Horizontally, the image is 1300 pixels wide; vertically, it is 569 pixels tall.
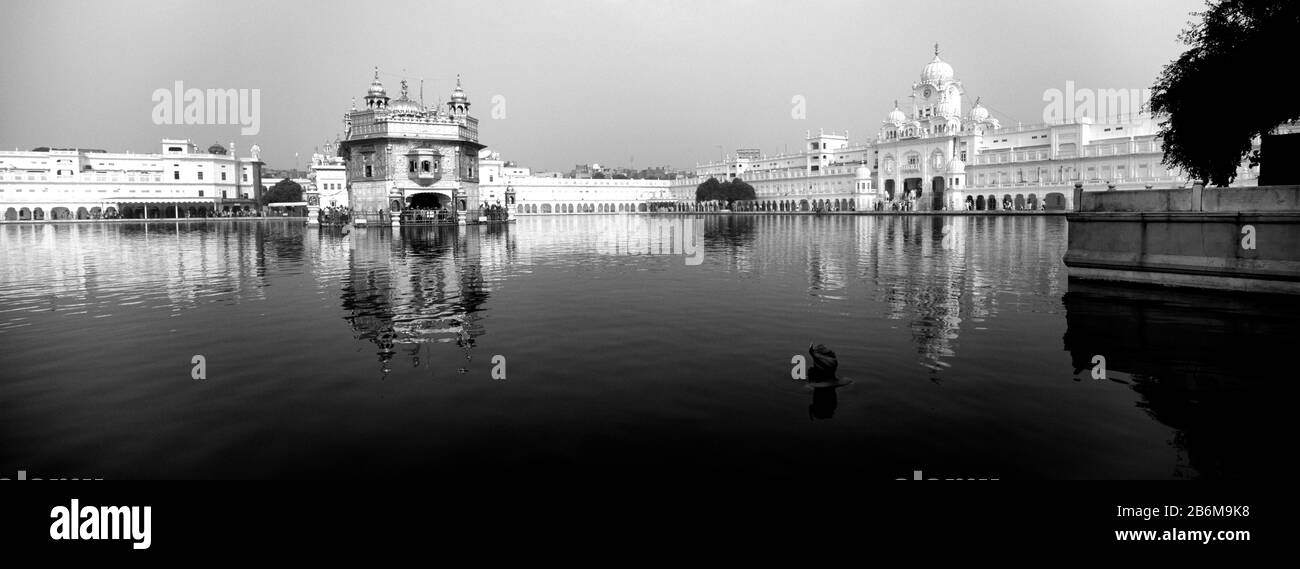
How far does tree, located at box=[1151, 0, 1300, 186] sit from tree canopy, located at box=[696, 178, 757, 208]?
334 ft

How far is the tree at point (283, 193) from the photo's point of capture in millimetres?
114562

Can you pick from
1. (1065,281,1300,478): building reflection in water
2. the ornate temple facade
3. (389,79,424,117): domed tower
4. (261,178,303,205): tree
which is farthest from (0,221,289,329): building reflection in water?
(261,178,303,205): tree

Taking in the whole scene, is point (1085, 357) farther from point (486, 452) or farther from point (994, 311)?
point (486, 452)

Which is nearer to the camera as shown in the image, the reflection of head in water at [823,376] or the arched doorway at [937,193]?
the reflection of head in water at [823,376]

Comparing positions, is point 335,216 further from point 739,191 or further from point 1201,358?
point 739,191

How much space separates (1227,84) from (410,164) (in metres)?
59.9

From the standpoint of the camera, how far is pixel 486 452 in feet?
20.7

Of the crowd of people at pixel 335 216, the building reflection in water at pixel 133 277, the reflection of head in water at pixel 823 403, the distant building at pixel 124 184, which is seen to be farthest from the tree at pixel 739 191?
the reflection of head in water at pixel 823 403

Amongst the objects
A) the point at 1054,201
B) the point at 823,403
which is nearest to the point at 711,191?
the point at 1054,201

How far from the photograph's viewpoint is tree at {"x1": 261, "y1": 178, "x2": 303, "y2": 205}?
115 meters

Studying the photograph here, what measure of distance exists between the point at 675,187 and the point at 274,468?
14086 cm

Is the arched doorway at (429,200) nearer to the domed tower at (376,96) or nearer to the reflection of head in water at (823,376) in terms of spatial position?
the domed tower at (376,96)

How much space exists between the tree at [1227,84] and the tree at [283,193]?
11599 cm

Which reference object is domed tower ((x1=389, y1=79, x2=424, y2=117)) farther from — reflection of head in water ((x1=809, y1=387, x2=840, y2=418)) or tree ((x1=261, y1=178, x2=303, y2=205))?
reflection of head in water ((x1=809, y1=387, x2=840, y2=418))
